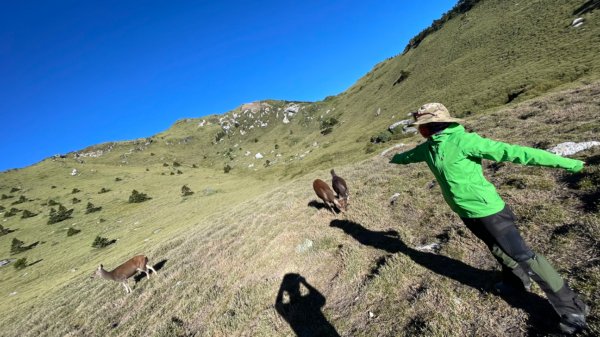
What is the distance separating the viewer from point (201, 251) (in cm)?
1580

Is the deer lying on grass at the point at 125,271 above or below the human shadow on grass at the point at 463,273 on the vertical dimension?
above

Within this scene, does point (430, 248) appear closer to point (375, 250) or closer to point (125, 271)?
point (375, 250)

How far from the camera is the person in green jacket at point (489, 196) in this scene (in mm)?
4164

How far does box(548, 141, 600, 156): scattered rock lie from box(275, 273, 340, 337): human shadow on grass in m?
9.47

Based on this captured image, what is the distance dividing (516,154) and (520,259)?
160 cm

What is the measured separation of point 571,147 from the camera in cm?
1007

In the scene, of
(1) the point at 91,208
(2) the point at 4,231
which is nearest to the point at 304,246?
(1) the point at 91,208

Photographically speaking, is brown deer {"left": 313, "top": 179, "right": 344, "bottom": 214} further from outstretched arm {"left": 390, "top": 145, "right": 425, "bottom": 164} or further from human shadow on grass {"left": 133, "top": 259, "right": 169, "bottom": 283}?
human shadow on grass {"left": 133, "top": 259, "right": 169, "bottom": 283}

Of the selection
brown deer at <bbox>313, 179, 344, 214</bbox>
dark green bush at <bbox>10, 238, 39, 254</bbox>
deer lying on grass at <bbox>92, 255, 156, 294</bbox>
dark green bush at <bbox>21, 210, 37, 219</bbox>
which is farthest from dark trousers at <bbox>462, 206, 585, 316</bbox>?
dark green bush at <bbox>21, 210, 37, 219</bbox>

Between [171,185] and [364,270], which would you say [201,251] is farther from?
[171,185]

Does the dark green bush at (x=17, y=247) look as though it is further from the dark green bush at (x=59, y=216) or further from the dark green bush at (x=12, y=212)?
the dark green bush at (x=12, y=212)

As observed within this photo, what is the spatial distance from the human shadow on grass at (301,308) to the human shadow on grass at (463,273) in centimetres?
248

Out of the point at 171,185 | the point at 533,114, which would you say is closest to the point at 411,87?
the point at 533,114

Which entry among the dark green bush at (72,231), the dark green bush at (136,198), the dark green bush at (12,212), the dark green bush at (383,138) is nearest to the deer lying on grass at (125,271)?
the dark green bush at (383,138)
